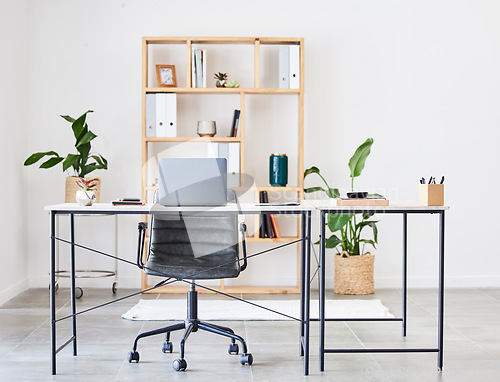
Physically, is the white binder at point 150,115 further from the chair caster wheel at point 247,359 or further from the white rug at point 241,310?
the chair caster wheel at point 247,359

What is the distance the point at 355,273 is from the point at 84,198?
2.40 meters

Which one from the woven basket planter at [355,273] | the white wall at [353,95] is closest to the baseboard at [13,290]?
the white wall at [353,95]

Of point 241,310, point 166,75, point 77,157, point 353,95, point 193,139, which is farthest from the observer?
point 353,95

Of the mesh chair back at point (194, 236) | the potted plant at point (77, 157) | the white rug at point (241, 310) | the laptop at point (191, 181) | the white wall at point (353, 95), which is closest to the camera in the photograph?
the laptop at point (191, 181)

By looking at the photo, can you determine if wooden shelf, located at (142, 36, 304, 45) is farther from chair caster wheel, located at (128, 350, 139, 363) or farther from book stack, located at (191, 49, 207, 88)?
chair caster wheel, located at (128, 350, 139, 363)

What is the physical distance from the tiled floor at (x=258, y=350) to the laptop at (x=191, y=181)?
2.71ft

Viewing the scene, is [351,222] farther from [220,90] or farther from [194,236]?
[194,236]

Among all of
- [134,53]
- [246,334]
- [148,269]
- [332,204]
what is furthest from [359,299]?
[134,53]

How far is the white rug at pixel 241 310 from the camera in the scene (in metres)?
3.85

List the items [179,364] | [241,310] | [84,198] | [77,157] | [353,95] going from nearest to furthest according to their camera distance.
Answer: [179,364], [84,198], [241,310], [77,157], [353,95]

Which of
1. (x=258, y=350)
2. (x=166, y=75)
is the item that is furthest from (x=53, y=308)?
(x=166, y=75)

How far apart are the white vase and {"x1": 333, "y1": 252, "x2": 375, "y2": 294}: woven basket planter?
227 centimetres

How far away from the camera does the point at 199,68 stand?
4.52m

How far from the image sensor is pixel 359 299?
4.40 m
